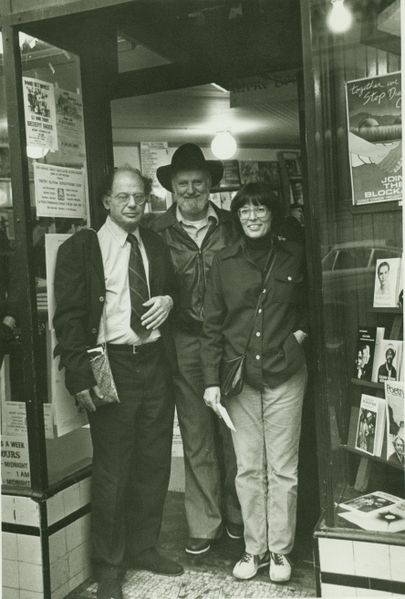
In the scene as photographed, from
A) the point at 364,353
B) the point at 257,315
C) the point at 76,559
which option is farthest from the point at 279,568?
the point at 257,315

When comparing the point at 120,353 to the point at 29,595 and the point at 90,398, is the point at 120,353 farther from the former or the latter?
the point at 29,595

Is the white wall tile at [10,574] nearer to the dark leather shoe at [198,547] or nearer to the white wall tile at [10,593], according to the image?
the white wall tile at [10,593]

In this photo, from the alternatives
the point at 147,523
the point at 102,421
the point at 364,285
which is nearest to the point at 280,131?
the point at 364,285

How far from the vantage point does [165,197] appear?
12.4ft

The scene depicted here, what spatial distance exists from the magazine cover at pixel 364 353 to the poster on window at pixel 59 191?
1427 millimetres

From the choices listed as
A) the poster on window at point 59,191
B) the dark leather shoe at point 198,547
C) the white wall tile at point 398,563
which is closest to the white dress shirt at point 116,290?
the poster on window at point 59,191

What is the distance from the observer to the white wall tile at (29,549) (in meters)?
2.76

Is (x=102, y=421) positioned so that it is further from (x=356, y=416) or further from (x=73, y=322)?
(x=356, y=416)

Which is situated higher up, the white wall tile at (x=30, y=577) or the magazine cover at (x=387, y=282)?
the magazine cover at (x=387, y=282)

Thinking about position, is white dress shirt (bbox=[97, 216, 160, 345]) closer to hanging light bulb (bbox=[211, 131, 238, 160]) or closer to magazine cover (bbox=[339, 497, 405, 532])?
hanging light bulb (bbox=[211, 131, 238, 160])

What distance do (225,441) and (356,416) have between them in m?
→ 0.81

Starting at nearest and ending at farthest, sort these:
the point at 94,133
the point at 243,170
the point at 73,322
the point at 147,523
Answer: the point at 73,322
the point at 147,523
the point at 94,133
the point at 243,170

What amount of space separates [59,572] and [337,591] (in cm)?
123

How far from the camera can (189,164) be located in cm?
319
